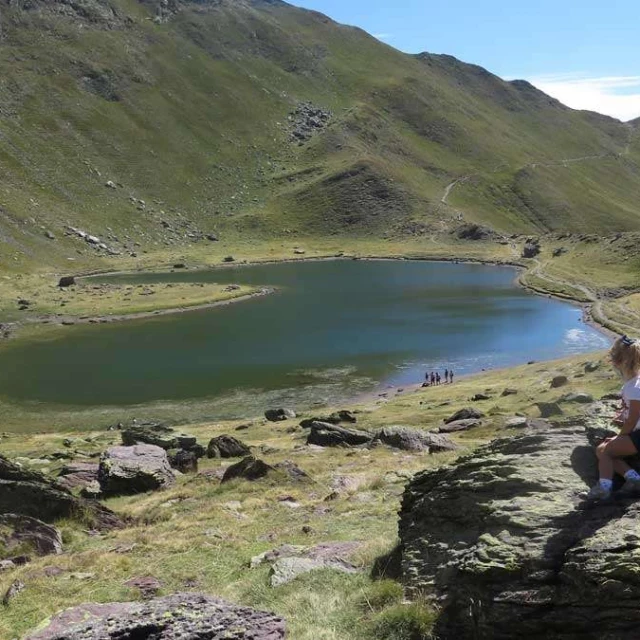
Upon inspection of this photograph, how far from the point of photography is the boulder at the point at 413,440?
33.9 m

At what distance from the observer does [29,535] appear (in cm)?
2086

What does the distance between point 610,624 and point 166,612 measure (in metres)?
7.27

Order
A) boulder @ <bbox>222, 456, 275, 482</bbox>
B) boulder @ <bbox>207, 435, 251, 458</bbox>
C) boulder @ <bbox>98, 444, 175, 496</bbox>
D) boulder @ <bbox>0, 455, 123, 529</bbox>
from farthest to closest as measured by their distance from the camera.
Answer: boulder @ <bbox>207, 435, 251, 458</bbox> < boulder @ <bbox>98, 444, 175, 496</bbox> < boulder @ <bbox>222, 456, 275, 482</bbox> < boulder @ <bbox>0, 455, 123, 529</bbox>

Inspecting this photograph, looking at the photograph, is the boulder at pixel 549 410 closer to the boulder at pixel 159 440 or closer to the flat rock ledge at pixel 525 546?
the boulder at pixel 159 440

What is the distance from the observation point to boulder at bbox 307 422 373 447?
1471 inches

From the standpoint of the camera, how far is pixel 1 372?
71688 millimetres

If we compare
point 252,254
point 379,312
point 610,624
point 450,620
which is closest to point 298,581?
point 450,620

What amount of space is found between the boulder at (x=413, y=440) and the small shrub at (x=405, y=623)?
2225 cm

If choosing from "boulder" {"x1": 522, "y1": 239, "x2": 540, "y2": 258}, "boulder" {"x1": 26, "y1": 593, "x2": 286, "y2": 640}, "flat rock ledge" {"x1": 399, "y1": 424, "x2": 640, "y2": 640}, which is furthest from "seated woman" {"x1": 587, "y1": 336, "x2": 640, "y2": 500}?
"boulder" {"x1": 522, "y1": 239, "x2": 540, "y2": 258}

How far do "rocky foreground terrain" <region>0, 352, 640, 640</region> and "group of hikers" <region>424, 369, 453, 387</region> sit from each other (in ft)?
108

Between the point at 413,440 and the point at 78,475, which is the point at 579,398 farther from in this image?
the point at 78,475

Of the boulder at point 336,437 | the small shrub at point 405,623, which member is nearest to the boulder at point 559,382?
the boulder at point 336,437

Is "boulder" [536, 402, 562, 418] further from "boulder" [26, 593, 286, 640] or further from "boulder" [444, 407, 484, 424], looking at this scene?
"boulder" [26, 593, 286, 640]

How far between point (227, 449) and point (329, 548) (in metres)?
20.2
